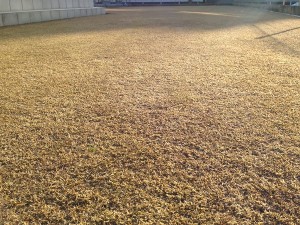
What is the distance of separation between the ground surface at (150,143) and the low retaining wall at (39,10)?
13.0 ft

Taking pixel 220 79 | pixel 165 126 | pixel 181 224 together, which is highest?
pixel 220 79

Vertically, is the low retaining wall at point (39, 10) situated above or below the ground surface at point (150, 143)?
above

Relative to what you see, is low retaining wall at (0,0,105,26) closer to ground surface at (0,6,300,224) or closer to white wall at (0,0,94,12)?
white wall at (0,0,94,12)

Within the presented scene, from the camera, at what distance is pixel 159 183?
0.90 m

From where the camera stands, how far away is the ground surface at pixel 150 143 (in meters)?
0.80

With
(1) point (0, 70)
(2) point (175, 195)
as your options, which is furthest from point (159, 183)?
(1) point (0, 70)

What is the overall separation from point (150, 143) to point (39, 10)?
6.67m

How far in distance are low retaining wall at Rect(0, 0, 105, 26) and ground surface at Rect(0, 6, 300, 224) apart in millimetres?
3958

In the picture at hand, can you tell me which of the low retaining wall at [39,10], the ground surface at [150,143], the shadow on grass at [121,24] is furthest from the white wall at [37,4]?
the ground surface at [150,143]

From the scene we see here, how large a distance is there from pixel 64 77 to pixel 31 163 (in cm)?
117

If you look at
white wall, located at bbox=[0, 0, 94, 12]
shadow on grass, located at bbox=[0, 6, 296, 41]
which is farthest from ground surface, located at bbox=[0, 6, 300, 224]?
white wall, located at bbox=[0, 0, 94, 12]

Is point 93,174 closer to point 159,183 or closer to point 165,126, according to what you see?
point 159,183

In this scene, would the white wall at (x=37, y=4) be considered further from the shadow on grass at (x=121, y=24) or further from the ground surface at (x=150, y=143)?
the ground surface at (x=150, y=143)

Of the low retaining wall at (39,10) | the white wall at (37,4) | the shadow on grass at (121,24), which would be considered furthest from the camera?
the white wall at (37,4)
